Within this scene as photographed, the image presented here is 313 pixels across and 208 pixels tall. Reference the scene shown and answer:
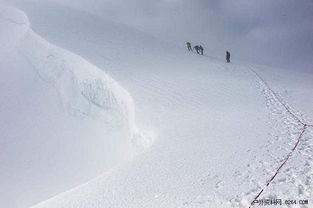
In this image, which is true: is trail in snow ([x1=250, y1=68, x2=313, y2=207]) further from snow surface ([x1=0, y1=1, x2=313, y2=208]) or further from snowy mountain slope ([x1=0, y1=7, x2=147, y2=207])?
snowy mountain slope ([x1=0, y1=7, x2=147, y2=207])

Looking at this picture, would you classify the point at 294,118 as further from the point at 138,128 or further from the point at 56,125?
the point at 56,125

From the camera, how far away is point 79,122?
1617 cm

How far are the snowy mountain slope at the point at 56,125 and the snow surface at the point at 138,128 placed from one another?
0.18 feet

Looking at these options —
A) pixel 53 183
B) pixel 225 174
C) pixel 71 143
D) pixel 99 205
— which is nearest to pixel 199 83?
pixel 71 143

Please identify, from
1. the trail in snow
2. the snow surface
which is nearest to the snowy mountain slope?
the snow surface

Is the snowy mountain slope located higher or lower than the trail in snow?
lower

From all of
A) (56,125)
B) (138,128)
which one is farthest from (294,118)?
(56,125)

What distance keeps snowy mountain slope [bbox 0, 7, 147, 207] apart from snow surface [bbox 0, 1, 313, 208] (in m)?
0.06

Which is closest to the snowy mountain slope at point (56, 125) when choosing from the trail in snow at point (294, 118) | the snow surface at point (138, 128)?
the snow surface at point (138, 128)

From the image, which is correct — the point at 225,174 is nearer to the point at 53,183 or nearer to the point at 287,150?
the point at 287,150

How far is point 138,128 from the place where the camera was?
12.9m

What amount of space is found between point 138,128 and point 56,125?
5.50 metres

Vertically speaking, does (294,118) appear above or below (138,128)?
above

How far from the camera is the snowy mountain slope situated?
1410 centimetres
